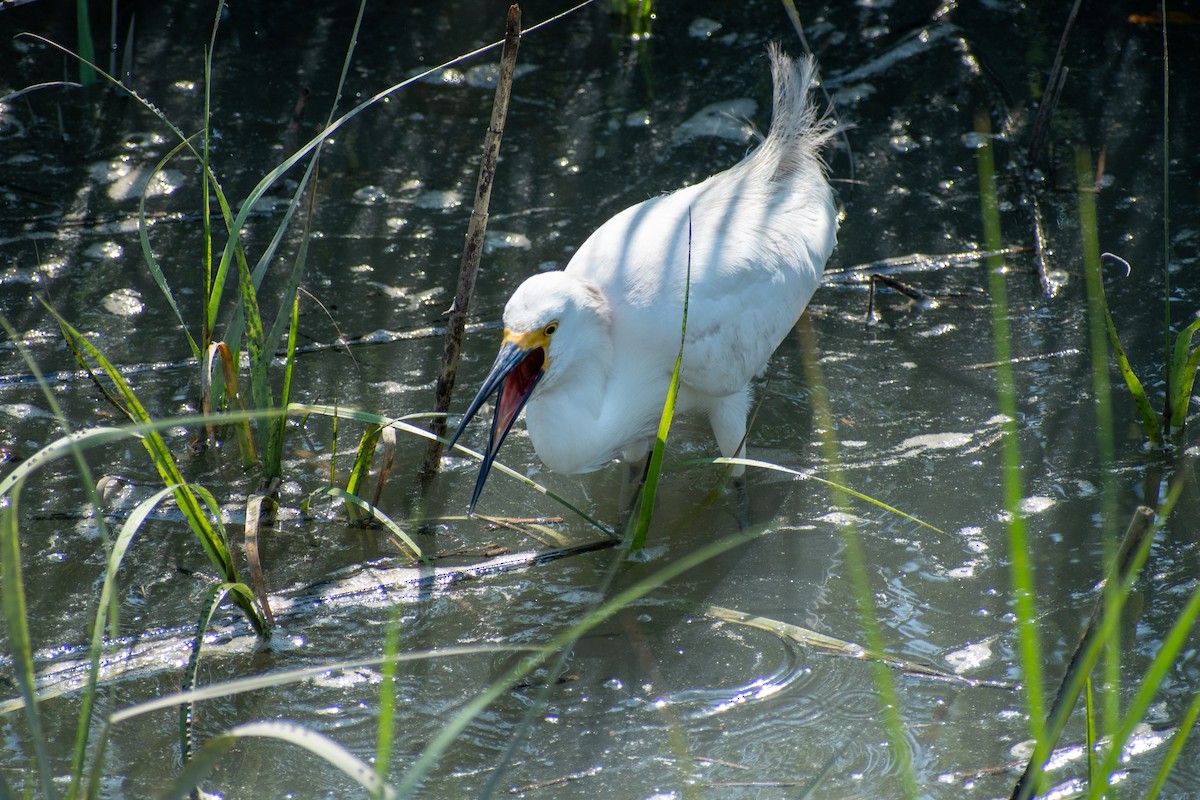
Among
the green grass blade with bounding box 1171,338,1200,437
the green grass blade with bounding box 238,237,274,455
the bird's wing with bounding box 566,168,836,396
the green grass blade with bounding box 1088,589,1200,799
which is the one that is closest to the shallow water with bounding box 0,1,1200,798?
the green grass blade with bounding box 1171,338,1200,437

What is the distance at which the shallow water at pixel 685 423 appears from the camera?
2475 mm

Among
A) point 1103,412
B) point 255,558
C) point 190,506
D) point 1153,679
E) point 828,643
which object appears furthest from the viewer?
point 828,643

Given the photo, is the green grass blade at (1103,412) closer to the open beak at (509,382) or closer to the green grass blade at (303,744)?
A: the green grass blade at (303,744)

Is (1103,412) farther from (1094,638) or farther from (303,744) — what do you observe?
(303,744)

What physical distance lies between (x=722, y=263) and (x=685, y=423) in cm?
87

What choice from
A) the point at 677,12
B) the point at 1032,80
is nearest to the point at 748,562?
the point at 1032,80

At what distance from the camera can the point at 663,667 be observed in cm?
271

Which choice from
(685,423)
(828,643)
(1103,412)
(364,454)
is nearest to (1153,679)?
(1103,412)

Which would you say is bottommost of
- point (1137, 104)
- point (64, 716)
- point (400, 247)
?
point (64, 716)

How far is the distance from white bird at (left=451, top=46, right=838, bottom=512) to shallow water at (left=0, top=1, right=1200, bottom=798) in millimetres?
268

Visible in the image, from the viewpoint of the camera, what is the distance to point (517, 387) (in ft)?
10.3

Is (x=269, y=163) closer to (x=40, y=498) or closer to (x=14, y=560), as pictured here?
(x=40, y=498)

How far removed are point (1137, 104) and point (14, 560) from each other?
17.8ft

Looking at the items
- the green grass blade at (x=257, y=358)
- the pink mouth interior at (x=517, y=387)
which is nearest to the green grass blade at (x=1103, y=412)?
the pink mouth interior at (x=517, y=387)
